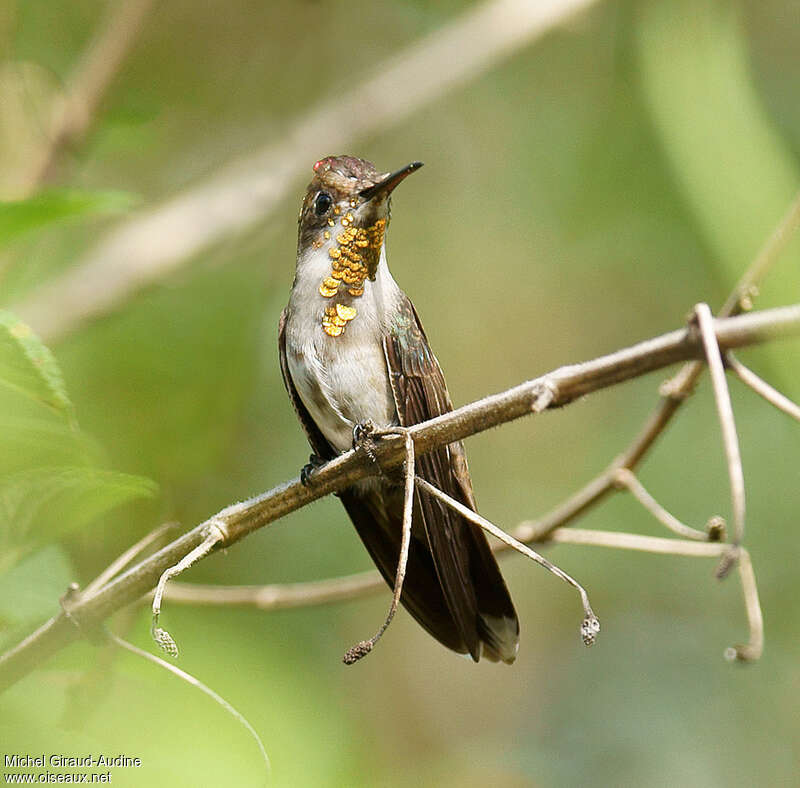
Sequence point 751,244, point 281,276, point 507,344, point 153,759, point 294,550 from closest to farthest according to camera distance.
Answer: point 153,759
point 751,244
point 294,550
point 281,276
point 507,344

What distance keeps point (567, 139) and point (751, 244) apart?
10.9 ft

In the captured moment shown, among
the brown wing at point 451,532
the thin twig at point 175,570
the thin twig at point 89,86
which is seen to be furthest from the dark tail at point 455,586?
the thin twig at point 89,86

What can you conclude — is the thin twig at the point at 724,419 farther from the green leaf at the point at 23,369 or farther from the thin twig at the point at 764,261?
the green leaf at the point at 23,369

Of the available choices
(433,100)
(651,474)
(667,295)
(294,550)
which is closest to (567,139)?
(667,295)

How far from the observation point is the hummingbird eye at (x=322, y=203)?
2.65m

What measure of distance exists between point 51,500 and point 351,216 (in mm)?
1462

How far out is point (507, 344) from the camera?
19.1ft

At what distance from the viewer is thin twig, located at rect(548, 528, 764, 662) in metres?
1.20

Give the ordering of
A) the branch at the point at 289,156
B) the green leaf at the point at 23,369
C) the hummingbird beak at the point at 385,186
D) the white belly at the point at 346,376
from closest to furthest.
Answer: the green leaf at the point at 23,369
the hummingbird beak at the point at 385,186
the white belly at the point at 346,376
the branch at the point at 289,156

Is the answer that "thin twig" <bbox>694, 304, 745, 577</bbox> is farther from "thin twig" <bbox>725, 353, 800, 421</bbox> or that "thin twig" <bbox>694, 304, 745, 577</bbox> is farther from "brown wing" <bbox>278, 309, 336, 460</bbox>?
"brown wing" <bbox>278, 309, 336, 460</bbox>

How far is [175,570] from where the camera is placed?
138 centimetres

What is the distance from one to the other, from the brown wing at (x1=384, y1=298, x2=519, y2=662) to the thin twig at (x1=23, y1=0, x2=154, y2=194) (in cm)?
144

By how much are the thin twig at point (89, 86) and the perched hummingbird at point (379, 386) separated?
114 centimetres

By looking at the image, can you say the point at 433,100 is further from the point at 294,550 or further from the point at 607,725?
the point at 607,725
